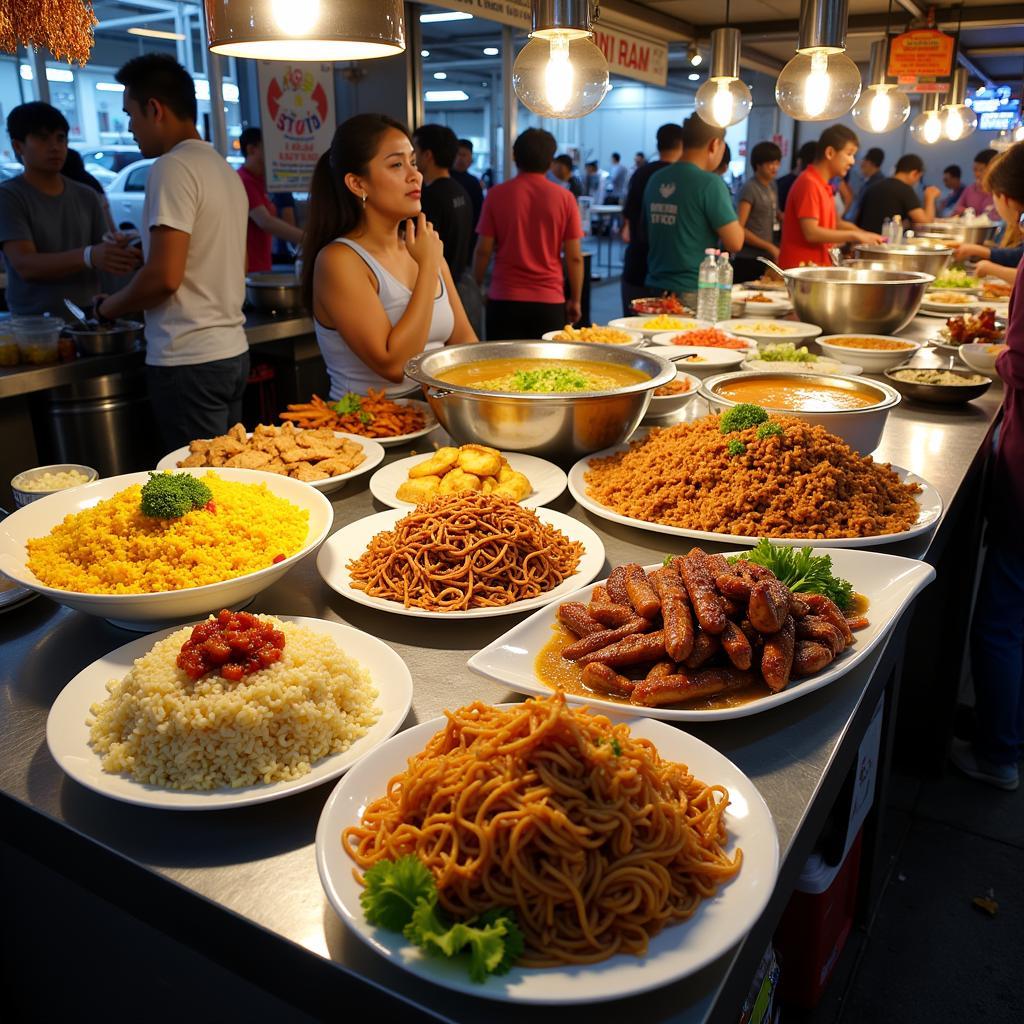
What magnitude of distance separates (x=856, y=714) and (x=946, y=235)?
26.0ft

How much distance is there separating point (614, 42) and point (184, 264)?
6.41 metres

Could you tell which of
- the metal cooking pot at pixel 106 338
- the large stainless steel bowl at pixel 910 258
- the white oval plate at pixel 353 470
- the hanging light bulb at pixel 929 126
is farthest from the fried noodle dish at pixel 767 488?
the hanging light bulb at pixel 929 126

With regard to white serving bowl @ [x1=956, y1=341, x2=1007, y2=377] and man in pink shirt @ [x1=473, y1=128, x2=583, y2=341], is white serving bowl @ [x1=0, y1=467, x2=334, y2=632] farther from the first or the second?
man in pink shirt @ [x1=473, y1=128, x2=583, y2=341]

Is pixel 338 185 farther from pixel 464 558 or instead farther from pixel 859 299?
pixel 859 299

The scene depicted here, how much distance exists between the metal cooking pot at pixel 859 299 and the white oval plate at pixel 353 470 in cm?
268

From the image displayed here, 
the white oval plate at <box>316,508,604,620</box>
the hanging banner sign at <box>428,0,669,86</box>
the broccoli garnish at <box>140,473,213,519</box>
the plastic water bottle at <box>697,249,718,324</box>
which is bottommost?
the white oval plate at <box>316,508,604,620</box>

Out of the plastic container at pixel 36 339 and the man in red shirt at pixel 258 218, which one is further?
the man in red shirt at pixel 258 218

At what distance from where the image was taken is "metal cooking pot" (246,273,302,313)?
17.8 feet

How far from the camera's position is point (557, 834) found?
918mm

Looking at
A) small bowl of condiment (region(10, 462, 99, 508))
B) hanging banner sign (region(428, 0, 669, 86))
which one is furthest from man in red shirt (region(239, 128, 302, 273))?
small bowl of condiment (region(10, 462, 99, 508))

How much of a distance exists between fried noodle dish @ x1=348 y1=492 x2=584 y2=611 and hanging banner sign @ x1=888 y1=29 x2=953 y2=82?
6.41 metres

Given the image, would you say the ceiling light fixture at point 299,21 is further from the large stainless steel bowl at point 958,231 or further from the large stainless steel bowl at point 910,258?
the large stainless steel bowl at point 958,231

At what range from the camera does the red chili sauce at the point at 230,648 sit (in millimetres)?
1159

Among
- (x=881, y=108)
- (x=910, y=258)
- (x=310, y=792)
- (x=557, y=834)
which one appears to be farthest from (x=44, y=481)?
(x=881, y=108)
